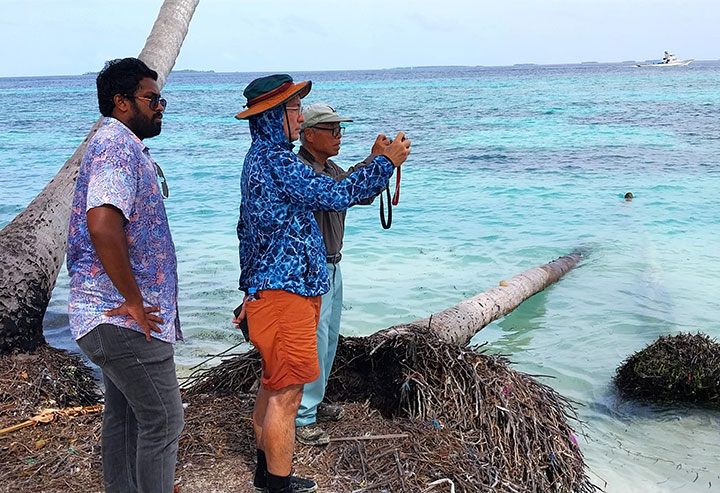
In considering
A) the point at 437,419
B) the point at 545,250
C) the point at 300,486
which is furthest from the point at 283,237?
the point at 545,250

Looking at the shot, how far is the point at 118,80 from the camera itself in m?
2.96

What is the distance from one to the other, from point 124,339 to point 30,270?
3.09 metres

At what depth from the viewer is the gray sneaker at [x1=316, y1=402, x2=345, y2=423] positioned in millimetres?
4406

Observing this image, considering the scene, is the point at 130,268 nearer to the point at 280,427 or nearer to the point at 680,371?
the point at 280,427

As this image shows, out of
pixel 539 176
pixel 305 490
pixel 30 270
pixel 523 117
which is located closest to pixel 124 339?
pixel 305 490

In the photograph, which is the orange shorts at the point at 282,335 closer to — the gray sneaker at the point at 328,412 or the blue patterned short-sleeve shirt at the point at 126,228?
the blue patterned short-sleeve shirt at the point at 126,228

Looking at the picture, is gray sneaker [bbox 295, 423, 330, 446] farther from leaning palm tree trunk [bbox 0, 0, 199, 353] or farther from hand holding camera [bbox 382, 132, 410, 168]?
leaning palm tree trunk [bbox 0, 0, 199, 353]

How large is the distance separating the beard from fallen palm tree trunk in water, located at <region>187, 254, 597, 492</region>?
1.97 metres

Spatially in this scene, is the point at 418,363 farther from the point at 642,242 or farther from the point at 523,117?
the point at 523,117

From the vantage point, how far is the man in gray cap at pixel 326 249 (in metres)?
3.89

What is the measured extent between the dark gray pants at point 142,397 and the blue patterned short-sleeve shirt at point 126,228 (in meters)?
0.06

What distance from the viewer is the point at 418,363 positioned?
15.7 ft

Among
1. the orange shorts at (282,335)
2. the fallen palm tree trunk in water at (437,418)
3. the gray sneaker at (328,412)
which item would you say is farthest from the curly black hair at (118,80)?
the gray sneaker at (328,412)

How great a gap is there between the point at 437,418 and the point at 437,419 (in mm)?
12
